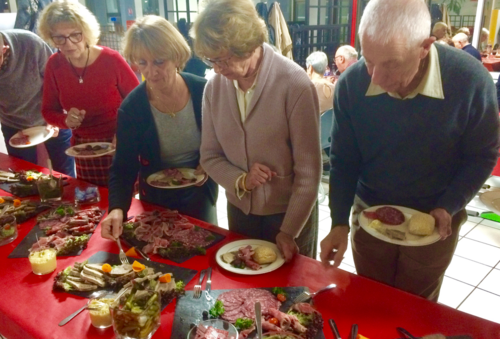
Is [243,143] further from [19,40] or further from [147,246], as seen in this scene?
[19,40]

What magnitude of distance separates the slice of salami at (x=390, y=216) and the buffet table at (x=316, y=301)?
24 cm

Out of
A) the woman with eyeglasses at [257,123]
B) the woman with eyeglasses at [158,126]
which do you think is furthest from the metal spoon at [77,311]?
the woman with eyeglasses at [257,123]

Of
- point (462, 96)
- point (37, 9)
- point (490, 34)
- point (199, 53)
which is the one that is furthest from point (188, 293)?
point (490, 34)

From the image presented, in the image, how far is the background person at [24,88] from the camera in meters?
2.96

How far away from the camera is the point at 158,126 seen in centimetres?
194

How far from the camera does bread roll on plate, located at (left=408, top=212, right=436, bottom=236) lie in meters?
1.39

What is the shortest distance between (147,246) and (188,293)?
1.19 ft

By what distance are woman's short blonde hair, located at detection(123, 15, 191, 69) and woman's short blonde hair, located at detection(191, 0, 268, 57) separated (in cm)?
31

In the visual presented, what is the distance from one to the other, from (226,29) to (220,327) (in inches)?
37.9

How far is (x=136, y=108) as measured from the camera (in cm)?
190

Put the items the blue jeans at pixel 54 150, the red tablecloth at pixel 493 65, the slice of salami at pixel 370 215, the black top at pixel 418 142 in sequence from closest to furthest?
the black top at pixel 418 142 < the slice of salami at pixel 370 215 < the blue jeans at pixel 54 150 < the red tablecloth at pixel 493 65

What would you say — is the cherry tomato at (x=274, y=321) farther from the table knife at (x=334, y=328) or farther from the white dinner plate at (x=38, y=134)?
the white dinner plate at (x=38, y=134)

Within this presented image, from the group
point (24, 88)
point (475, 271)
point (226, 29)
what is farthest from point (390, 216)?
point (24, 88)

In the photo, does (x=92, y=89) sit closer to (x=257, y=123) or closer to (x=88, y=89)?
(x=88, y=89)
